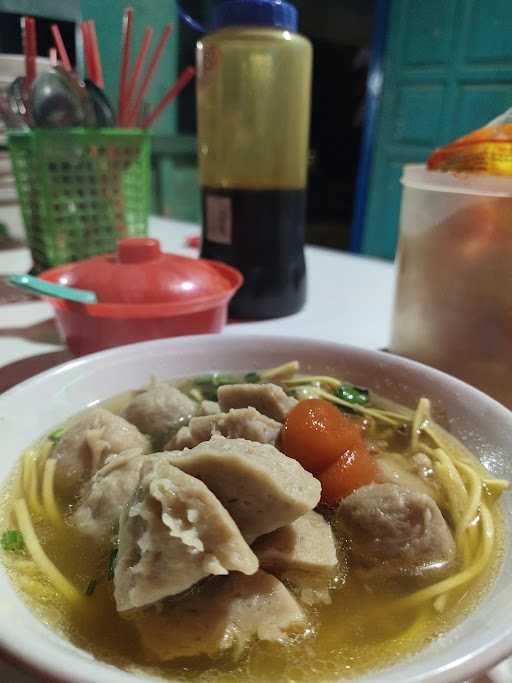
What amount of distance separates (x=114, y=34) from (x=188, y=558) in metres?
2.39

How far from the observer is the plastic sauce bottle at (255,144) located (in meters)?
1.23

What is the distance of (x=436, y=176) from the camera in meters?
1.02

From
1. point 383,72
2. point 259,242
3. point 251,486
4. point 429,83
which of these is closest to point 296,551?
point 251,486

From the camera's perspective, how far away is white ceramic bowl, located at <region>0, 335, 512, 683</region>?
0.41 m

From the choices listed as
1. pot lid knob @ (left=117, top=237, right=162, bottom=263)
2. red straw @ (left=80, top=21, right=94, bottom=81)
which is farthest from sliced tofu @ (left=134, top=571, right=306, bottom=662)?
red straw @ (left=80, top=21, right=94, bottom=81)

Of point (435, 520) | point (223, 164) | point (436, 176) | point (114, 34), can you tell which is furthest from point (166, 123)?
point (435, 520)

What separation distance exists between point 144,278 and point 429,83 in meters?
3.24

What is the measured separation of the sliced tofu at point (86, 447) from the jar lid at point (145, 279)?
0.30 meters

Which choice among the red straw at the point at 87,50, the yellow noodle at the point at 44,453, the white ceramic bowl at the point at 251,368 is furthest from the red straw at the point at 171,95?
the yellow noodle at the point at 44,453

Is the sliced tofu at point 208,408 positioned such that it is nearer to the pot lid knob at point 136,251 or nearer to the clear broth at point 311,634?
the clear broth at point 311,634

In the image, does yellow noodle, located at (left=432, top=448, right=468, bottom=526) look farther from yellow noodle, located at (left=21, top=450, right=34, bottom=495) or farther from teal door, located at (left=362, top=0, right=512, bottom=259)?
teal door, located at (left=362, top=0, right=512, bottom=259)

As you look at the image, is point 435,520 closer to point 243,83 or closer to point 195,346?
point 195,346

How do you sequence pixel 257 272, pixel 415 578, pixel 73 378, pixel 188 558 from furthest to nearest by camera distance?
pixel 257 272, pixel 73 378, pixel 415 578, pixel 188 558

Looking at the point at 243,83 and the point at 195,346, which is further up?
the point at 243,83
